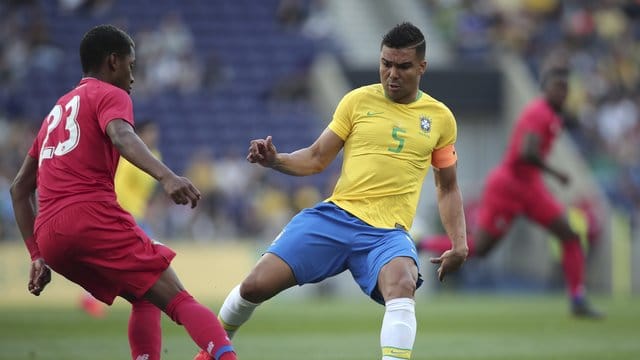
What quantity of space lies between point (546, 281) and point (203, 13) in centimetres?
1082

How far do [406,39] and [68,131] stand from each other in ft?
7.41

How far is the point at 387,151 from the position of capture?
7.54 meters

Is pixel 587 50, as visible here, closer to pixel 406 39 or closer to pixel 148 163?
pixel 406 39

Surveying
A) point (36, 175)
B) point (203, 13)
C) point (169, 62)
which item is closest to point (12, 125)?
point (169, 62)

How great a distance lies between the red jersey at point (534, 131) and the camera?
1391 centimetres

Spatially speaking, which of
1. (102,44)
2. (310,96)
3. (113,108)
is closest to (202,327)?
(113,108)

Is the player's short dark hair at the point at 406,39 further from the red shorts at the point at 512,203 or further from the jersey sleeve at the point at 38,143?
the red shorts at the point at 512,203

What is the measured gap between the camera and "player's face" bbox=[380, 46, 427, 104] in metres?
7.46

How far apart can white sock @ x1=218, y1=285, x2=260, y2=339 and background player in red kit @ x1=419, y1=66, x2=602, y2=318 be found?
655 cm

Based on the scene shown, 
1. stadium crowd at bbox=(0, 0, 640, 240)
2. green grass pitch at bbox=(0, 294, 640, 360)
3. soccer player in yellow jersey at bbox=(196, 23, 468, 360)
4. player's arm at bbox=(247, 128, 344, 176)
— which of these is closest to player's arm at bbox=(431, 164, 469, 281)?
soccer player in yellow jersey at bbox=(196, 23, 468, 360)

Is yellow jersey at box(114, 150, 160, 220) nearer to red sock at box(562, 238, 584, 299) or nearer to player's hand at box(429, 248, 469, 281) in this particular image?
red sock at box(562, 238, 584, 299)

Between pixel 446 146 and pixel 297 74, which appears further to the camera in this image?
pixel 297 74

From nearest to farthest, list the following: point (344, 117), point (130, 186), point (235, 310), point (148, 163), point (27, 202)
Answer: point (148, 163) → point (27, 202) → point (235, 310) → point (344, 117) → point (130, 186)

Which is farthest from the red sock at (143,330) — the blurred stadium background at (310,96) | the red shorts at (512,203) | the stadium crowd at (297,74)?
the stadium crowd at (297,74)
